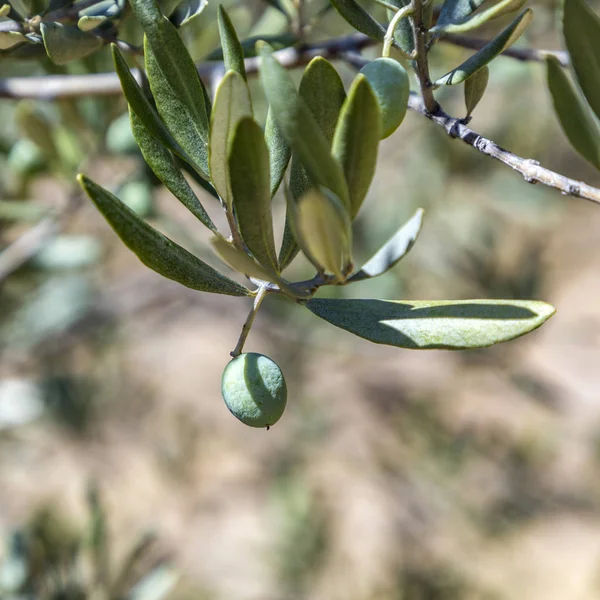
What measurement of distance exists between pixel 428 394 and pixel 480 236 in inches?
44.9

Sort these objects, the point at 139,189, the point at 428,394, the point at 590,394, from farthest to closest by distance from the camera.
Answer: the point at 590,394
the point at 428,394
the point at 139,189

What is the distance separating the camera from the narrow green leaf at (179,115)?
0.40 meters

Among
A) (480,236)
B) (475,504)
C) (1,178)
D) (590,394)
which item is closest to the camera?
(1,178)

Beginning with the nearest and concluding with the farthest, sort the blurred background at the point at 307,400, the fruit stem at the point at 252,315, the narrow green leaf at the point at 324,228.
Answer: the narrow green leaf at the point at 324,228
the fruit stem at the point at 252,315
the blurred background at the point at 307,400

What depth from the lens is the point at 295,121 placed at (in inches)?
11.6

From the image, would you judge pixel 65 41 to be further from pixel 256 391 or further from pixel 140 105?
pixel 256 391

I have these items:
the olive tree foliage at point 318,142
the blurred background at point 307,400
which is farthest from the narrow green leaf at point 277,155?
the blurred background at point 307,400

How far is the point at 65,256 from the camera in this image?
1254 millimetres

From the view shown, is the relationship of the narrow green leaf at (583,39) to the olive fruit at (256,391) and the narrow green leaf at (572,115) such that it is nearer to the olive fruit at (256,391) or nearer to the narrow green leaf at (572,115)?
the narrow green leaf at (572,115)

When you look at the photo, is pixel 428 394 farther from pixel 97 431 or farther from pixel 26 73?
pixel 26 73

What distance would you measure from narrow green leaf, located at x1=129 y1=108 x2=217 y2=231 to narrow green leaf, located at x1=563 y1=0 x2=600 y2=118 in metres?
0.23

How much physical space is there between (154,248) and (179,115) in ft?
0.33

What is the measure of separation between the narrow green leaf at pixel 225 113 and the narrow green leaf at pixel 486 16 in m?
0.13

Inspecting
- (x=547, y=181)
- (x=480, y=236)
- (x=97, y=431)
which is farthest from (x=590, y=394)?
(x=547, y=181)
